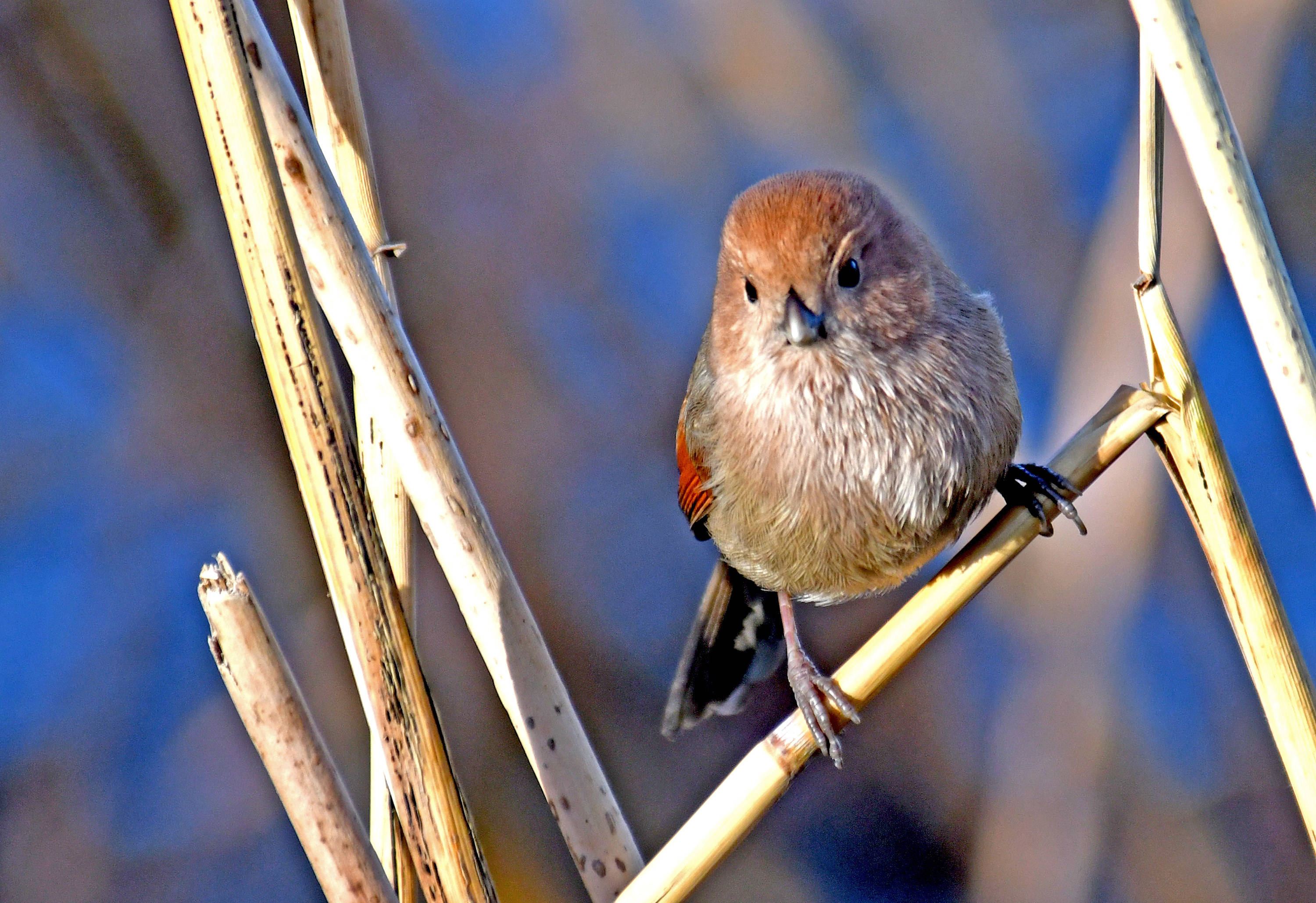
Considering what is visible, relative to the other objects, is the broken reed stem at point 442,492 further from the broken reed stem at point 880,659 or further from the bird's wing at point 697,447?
the bird's wing at point 697,447

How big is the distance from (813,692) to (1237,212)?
1240 mm

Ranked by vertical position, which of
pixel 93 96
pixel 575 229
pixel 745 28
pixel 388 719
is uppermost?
pixel 745 28

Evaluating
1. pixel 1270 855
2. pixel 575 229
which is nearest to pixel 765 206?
pixel 575 229

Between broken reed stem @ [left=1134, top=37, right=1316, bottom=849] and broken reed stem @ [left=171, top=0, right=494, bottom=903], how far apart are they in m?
1.25

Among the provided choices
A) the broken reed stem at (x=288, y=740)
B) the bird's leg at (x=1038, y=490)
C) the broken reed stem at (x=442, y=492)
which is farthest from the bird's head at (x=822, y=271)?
the broken reed stem at (x=288, y=740)

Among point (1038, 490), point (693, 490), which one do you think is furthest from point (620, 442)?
point (1038, 490)

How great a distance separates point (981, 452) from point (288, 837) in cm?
217

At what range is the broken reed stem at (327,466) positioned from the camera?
4.70ft

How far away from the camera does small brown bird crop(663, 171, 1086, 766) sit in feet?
6.70

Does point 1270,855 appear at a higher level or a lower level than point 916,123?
lower

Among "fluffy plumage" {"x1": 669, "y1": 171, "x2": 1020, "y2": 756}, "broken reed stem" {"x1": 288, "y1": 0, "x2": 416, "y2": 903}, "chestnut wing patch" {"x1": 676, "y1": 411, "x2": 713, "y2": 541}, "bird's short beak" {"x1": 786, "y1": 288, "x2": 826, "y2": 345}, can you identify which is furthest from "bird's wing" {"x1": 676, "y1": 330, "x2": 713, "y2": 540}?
"broken reed stem" {"x1": 288, "y1": 0, "x2": 416, "y2": 903}

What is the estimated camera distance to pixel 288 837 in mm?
2900

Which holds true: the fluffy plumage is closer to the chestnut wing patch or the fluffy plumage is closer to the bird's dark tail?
the chestnut wing patch

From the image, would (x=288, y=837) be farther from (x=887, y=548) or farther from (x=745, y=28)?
(x=745, y=28)
